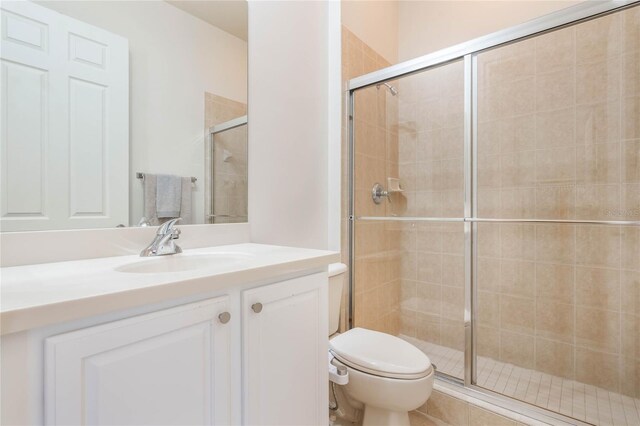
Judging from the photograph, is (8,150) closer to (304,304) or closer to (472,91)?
(304,304)

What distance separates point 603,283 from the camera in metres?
1.67

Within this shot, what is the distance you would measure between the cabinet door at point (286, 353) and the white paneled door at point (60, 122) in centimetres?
57

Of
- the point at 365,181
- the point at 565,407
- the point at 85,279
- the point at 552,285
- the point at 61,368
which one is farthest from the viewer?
the point at 365,181

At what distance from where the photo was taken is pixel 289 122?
5.24 ft

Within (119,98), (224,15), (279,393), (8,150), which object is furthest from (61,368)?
(224,15)

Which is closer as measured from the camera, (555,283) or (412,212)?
(555,283)

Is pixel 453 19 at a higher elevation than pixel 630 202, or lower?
higher

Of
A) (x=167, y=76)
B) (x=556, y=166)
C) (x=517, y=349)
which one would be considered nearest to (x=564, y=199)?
(x=556, y=166)

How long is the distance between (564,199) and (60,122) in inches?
85.8

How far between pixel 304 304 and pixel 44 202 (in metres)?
0.76

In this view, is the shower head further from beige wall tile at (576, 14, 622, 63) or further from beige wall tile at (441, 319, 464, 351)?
beige wall tile at (441, 319, 464, 351)

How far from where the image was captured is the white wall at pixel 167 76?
1043mm

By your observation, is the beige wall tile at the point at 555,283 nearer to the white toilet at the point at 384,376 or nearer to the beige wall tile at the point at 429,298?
the beige wall tile at the point at 429,298

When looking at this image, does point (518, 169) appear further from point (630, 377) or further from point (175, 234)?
point (175, 234)
